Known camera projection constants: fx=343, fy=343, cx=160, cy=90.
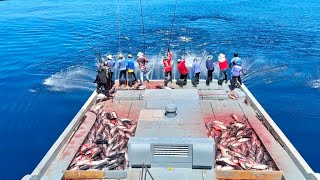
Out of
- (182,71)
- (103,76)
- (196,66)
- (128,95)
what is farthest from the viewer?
(182,71)

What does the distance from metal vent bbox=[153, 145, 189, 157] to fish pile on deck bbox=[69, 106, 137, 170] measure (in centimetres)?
214

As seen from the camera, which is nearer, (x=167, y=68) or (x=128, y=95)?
(x=128, y=95)

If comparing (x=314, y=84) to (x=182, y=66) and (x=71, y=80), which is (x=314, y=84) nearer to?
(x=182, y=66)

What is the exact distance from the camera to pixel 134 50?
3259 centimetres

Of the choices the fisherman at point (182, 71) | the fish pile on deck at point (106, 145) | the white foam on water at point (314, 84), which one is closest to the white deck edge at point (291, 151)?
the fisherman at point (182, 71)

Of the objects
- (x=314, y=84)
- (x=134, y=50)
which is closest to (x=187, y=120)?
(x=314, y=84)

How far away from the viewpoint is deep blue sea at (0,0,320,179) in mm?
19062

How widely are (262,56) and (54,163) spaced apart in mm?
23063

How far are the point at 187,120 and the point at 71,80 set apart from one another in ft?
51.4

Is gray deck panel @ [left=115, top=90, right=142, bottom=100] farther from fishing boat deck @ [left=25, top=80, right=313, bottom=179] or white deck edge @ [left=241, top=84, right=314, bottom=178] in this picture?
white deck edge @ [left=241, top=84, right=314, bottom=178]

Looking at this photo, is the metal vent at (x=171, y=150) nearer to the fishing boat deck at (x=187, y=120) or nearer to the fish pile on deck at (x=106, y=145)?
the fishing boat deck at (x=187, y=120)

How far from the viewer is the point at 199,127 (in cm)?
1209

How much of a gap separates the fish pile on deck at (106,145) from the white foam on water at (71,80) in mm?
8477

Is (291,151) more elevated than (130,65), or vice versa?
(130,65)
